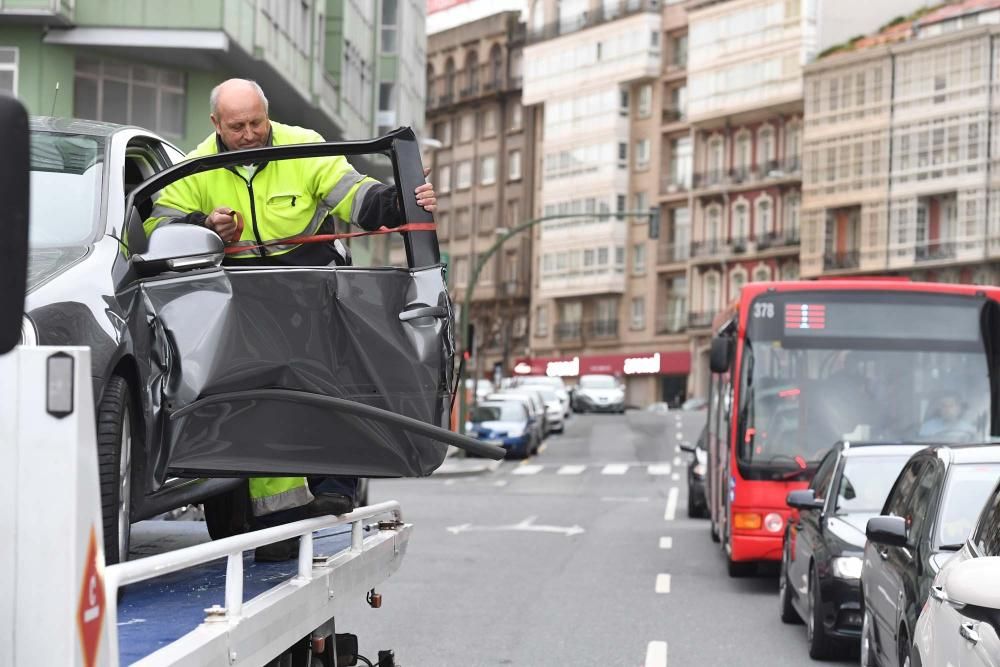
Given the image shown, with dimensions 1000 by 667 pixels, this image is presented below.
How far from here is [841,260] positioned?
289ft

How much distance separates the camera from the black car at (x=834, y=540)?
38.2 ft

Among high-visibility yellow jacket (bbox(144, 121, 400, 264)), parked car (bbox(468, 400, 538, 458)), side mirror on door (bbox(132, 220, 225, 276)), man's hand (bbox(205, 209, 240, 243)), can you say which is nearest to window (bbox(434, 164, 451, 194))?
parked car (bbox(468, 400, 538, 458))

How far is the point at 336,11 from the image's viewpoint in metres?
49.3

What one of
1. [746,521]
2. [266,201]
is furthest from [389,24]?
[266,201]

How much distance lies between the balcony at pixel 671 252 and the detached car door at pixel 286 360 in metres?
96.9

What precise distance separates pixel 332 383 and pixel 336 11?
44692 mm

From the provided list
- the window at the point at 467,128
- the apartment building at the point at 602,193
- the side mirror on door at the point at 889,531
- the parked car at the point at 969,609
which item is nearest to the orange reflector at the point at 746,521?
the side mirror on door at the point at 889,531

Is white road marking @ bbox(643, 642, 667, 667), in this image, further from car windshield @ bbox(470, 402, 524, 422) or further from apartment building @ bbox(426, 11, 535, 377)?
apartment building @ bbox(426, 11, 535, 377)

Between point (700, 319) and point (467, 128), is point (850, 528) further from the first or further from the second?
point (467, 128)

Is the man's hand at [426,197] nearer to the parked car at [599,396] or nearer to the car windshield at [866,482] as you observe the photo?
the car windshield at [866,482]

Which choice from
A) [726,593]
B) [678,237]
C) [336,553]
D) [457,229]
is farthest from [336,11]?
[457,229]

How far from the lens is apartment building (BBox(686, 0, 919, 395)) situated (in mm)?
91250

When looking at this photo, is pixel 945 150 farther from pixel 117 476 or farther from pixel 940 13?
pixel 117 476

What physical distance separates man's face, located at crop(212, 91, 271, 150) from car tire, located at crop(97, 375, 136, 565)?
52.0 inches
